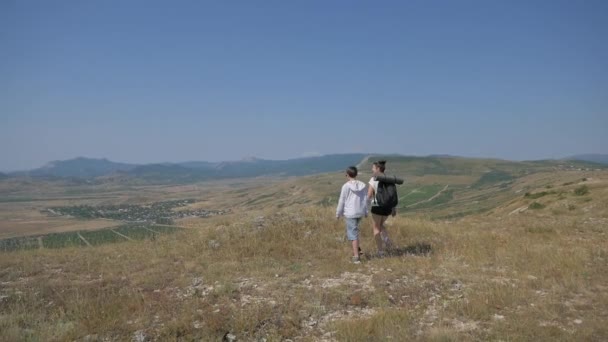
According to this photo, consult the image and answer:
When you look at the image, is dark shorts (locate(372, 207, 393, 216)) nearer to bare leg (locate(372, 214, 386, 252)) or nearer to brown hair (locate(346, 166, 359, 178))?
bare leg (locate(372, 214, 386, 252))

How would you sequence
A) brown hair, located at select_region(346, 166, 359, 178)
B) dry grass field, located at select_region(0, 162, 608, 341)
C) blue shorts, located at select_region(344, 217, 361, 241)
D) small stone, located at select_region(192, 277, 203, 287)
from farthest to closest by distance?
brown hair, located at select_region(346, 166, 359, 178) < blue shorts, located at select_region(344, 217, 361, 241) < small stone, located at select_region(192, 277, 203, 287) < dry grass field, located at select_region(0, 162, 608, 341)

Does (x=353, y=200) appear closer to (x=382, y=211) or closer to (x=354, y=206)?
(x=354, y=206)

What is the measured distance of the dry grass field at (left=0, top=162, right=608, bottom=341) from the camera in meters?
6.73

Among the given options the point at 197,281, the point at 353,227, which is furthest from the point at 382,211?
the point at 197,281

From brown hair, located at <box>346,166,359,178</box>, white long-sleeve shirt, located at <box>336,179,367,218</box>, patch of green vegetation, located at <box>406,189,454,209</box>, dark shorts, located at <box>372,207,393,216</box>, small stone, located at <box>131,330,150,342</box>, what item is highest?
brown hair, located at <box>346,166,359,178</box>

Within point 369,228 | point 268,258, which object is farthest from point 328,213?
point 268,258

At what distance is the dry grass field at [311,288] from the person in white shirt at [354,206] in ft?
2.86

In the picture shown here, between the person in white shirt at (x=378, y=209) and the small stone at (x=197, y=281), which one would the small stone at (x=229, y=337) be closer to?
the small stone at (x=197, y=281)

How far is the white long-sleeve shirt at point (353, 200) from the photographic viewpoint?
36.3ft

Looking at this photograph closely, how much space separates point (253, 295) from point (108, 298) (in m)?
3.26

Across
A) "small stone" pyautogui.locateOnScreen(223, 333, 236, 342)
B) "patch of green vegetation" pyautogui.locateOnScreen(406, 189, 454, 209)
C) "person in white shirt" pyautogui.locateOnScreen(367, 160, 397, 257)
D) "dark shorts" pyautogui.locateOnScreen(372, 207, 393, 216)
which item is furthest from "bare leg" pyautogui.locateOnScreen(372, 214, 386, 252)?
"patch of green vegetation" pyautogui.locateOnScreen(406, 189, 454, 209)

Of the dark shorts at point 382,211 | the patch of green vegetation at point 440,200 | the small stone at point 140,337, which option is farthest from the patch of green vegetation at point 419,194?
the small stone at point 140,337

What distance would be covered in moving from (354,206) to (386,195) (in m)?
A: 1.06

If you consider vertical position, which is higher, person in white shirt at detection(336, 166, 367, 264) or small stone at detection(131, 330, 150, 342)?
person in white shirt at detection(336, 166, 367, 264)
